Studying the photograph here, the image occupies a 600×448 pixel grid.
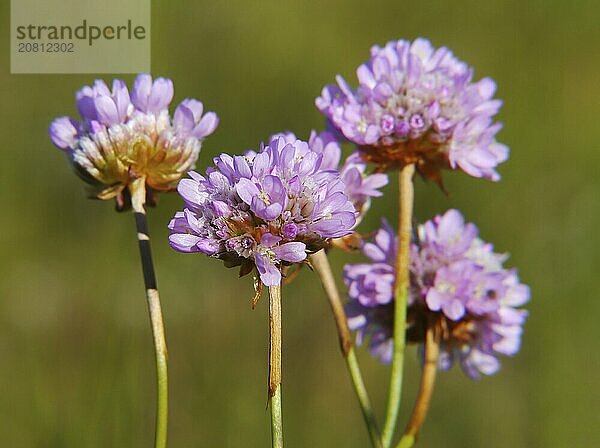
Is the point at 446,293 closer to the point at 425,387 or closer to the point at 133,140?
the point at 425,387

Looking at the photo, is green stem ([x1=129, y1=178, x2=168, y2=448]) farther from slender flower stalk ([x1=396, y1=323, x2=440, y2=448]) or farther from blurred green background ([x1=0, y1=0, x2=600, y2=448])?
blurred green background ([x1=0, y1=0, x2=600, y2=448])

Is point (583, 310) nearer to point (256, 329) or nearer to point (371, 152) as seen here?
point (256, 329)

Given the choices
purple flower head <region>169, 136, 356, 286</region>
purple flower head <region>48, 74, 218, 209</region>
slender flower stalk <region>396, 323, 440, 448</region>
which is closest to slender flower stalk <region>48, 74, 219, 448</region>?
purple flower head <region>48, 74, 218, 209</region>

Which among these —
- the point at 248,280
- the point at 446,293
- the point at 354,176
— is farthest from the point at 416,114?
the point at 248,280

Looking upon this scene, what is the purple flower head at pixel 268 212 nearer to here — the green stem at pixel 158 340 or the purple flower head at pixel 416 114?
the green stem at pixel 158 340

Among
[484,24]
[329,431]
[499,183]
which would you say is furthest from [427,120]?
[484,24]

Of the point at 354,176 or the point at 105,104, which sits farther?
the point at 354,176

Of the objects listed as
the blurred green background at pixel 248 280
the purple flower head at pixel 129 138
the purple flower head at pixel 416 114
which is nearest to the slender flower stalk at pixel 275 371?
the purple flower head at pixel 129 138
